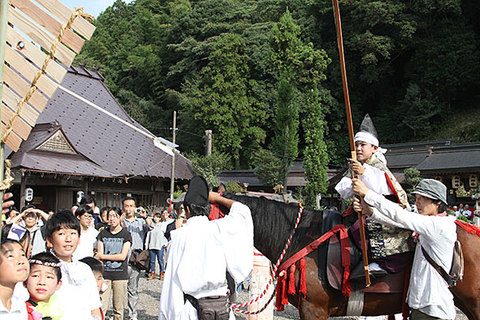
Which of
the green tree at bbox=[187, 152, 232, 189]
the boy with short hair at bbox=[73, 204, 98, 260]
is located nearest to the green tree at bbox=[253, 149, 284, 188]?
the green tree at bbox=[187, 152, 232, 189]

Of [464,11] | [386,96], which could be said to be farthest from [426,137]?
[464,11]

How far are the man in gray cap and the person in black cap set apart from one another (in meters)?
0.22

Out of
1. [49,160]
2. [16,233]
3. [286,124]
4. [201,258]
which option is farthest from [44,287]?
[286,124]

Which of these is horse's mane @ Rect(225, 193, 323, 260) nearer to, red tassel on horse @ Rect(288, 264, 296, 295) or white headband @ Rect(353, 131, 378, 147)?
red tassel on horse @ Rect(288, 264, 296, 295)

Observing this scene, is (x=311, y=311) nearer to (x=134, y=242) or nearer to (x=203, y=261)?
(x=203, y=261)

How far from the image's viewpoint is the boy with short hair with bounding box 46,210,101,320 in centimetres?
329

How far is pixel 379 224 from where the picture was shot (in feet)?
13.1

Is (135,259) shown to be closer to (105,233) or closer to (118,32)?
(105,233)

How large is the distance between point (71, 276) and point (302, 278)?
199 centimetres

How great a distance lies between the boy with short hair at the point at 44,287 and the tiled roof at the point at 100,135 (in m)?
18.4

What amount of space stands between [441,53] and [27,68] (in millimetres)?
39135

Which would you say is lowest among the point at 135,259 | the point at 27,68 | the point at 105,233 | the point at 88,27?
the point at 135,259

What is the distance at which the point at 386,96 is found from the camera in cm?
4069

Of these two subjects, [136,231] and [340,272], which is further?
[136,231]
